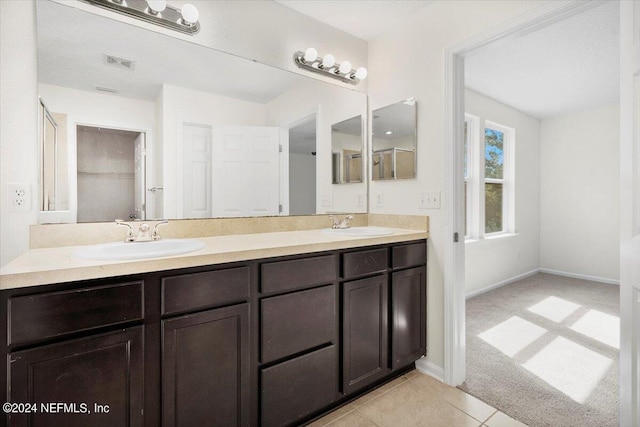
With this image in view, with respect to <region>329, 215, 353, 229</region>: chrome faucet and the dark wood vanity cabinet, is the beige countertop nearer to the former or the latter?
the dark wood vanity cabinet

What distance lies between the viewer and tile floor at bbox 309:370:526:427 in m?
1.64

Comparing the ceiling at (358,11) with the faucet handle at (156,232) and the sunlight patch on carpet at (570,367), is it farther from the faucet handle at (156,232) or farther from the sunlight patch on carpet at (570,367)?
the sunlight patch on carpet at (570,367)

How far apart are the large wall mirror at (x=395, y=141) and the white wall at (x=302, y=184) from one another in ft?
1.76

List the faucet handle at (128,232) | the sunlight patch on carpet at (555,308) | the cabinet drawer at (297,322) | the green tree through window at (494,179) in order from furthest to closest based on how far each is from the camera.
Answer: the green tree through window at (494,179)
the sunlight patch on carpet at (555,308)
the faucet handle at (128,232)
the cabinet drawer at (297,322)

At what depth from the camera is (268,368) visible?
1.41 metres

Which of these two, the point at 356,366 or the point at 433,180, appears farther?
the point at 433,180

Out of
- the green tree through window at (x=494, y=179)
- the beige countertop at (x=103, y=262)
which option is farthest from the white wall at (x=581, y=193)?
the beige countertop at (x=103, y=262)

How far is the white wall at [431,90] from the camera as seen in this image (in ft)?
6.41

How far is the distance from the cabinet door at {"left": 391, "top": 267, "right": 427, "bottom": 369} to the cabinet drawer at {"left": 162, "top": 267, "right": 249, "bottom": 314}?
1001 mm

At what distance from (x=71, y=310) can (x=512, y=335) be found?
3137 mm

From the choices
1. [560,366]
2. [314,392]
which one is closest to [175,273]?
[314,392]

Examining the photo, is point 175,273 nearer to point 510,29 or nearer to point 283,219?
point 283,219

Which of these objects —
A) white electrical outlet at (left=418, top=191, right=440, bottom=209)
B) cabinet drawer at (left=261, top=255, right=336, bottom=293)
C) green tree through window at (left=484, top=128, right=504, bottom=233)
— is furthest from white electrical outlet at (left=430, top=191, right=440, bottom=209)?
green tree through window at (left=484, top=128, right=504, bottom=233)

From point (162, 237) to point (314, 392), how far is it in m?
1.15
